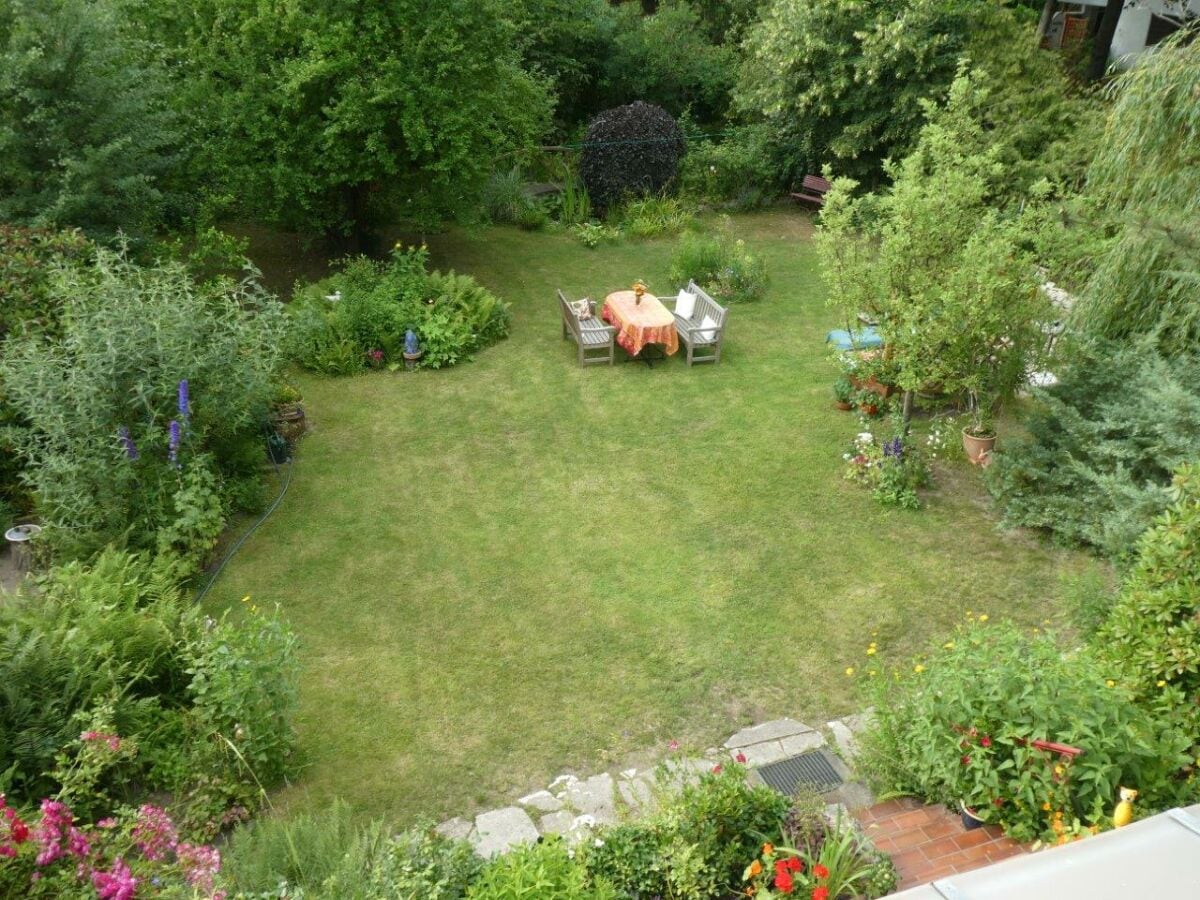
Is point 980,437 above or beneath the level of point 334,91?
beneath

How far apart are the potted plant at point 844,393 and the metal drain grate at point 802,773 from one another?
5.26 metres

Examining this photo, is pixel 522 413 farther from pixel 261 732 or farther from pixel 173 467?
pixel 261 732

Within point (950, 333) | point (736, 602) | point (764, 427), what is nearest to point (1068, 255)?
point (950, 333)

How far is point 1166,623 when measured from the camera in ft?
16.4

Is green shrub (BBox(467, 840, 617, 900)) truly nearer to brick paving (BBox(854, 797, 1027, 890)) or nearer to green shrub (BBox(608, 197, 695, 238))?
brick paving (BBox(854, 797, 1027, 890))

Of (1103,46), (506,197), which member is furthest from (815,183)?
(1103,46)

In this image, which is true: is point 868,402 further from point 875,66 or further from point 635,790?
point 875,66

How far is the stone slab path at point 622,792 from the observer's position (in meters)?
5.25

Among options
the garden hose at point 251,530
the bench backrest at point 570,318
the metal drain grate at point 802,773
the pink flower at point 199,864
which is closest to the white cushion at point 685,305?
the bench backrest at point 570,318

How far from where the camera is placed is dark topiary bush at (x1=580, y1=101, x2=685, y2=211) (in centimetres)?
1616

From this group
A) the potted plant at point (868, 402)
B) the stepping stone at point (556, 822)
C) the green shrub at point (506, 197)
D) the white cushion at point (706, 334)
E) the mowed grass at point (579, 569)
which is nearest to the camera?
the stepping stone at point (556, 822)

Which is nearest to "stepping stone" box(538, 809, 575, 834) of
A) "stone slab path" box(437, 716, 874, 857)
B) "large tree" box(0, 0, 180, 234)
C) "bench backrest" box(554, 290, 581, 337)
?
"stone slab path" box(437, 716, 874, 857)

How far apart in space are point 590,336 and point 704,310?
5.36 feet

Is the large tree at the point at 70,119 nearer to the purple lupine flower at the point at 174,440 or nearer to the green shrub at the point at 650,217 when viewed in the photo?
the purple lupine flower at the point at 174,440
